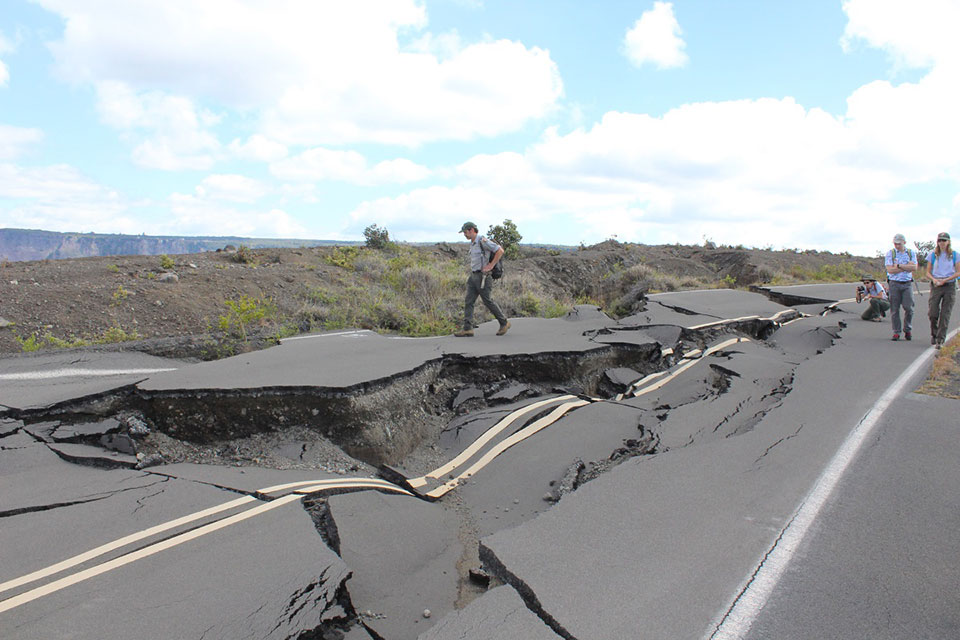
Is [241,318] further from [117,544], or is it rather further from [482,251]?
[117,544]

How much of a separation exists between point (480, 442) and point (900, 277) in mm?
8311

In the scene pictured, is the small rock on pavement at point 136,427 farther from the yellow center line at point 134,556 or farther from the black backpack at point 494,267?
the black backpack at point 494,267

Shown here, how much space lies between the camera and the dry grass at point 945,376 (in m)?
6.50

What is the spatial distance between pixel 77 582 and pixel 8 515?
1.32 meters

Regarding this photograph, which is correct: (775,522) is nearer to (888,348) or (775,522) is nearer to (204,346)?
(888,348)

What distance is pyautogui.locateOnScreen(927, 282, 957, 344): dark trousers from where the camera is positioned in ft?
29.2

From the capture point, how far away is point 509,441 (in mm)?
5969

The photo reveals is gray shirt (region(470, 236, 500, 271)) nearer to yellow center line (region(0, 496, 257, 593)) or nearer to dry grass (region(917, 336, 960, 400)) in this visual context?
yellow center line (region(0, 496, 257, 593))

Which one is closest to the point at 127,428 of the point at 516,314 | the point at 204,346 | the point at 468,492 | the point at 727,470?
the point at 468,492

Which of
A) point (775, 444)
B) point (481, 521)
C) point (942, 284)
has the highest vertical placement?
point (942, 284)

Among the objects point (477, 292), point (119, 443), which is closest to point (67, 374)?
point (119, 443)

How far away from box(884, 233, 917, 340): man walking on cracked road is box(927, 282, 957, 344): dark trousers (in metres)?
0.36

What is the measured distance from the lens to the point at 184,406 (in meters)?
5.88

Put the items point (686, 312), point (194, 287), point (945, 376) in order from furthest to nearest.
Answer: point (194, 287) < point (686, 312) < point (945, 376)
